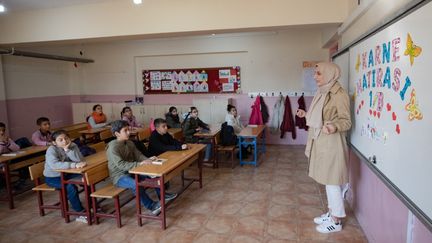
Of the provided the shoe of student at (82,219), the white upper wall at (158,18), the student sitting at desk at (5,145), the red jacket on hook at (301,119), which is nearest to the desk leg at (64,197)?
the shoe of student at (82,219)

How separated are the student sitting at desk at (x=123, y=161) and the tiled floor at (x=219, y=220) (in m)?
0.33

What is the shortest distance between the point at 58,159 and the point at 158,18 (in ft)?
8.63

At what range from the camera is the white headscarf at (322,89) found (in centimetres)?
307

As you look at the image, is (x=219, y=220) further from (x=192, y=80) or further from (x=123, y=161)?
(x=192, y=80)

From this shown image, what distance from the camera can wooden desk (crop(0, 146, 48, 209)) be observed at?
13.7 ft

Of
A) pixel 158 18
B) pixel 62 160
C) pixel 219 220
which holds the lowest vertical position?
pixel 219 220

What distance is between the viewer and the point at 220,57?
794 centimetres

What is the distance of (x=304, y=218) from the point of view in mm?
3652

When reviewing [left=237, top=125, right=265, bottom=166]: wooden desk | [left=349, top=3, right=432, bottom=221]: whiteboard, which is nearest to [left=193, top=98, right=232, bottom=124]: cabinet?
[left=237, top=125, right=265, bottom=166]: wooden desk

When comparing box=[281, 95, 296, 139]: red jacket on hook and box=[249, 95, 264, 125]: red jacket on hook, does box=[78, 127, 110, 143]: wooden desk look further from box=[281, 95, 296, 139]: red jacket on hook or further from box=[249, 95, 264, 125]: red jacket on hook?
box=[281, 95, 296, 139]: red jacket on hook

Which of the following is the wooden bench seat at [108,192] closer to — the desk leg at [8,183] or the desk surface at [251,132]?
the desk leg at [8,183]

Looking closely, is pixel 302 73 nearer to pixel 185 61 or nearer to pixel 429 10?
pixel 185 61

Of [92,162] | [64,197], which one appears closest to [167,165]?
[92,162]

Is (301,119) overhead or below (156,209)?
overhead
